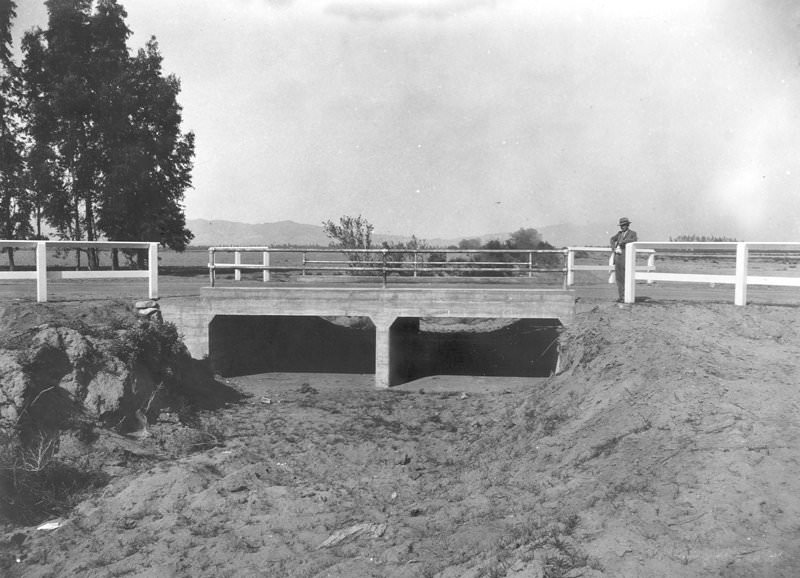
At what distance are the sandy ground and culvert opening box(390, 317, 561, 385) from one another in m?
3.68

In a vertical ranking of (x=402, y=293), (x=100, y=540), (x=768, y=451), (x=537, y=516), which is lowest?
(x=100, y=540)

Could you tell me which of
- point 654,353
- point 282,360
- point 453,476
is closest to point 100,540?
point 453,476

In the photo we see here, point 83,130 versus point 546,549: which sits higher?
point 83,130

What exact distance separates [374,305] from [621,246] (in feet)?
15.8

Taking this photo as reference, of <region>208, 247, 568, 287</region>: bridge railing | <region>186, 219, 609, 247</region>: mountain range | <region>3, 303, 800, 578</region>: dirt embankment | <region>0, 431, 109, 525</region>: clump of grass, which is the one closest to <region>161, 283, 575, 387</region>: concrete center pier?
<region>208, 247, 568, 287</region>: bridge railing

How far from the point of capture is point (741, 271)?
1202 cm

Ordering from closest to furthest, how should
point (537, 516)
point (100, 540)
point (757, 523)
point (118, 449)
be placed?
1. point (757, 523)
2. point (537, 516)
3. point (100, 540)
4. point (118, 449)

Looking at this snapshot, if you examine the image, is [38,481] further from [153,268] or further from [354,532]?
[153,268]

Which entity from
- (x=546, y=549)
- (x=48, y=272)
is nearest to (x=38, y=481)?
(x=48, y=272)

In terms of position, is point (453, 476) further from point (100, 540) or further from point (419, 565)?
point (100, 540)

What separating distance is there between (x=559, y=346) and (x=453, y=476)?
5.09 m

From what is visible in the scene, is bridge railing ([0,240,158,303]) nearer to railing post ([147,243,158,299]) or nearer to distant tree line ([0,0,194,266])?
railing post ([147,243,158,299])

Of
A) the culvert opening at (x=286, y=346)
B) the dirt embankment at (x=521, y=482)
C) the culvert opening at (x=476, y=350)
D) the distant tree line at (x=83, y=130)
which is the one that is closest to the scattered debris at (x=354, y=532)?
the dirt embankment at (x=521, y=482)

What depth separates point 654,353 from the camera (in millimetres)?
9945
